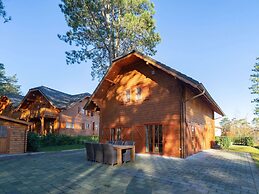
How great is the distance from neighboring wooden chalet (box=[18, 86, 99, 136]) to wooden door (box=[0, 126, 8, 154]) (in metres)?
11.5

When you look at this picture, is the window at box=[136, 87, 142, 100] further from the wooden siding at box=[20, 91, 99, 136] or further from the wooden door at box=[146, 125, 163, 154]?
the wooden siding at box=[20, 91, 99, 136]

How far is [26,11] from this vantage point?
16.9 m

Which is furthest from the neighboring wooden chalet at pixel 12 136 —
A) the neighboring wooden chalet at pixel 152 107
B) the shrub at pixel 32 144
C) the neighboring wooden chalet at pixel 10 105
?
the neighboring wooden chalet at pixel 10 105

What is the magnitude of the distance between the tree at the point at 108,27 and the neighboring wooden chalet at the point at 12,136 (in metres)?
7.44

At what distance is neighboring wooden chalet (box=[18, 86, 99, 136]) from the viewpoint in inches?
991

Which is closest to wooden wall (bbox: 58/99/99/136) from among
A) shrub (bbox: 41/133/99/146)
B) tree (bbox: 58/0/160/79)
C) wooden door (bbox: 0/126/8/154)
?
shrub (bbox: 41/133/99/146)

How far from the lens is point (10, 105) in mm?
30156

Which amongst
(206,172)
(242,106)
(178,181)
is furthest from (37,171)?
(242,106)

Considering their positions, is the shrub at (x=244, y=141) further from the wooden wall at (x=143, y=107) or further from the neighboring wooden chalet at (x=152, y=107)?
the wooden wall at (x=143, y=107)

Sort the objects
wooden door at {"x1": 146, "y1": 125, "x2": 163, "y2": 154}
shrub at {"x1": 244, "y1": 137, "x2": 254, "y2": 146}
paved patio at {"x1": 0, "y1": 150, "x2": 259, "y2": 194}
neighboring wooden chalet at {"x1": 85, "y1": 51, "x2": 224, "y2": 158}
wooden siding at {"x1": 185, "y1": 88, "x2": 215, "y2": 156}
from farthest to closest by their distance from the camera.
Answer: shrub at {"x1": 244, "y1": 137, "x2": 254, "y2": 146}, wooden door at {"x1": 146, "y1": 125, "x2": 163, "y2": 154}, wooden siding at {"x1": 185, "y1": 88, "x2": 215, "y2": 156}, neighboring wooden chalet at {"x1": 85, "y1": 51, "x2": 224, "y2": 158}, paved patio at {"x1": 0, "y1": 150, "x2": 259, "y2": 194}

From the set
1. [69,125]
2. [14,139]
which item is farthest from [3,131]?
[69,125]

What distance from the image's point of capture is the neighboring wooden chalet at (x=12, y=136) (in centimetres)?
1293

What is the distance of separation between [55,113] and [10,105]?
9.52 m

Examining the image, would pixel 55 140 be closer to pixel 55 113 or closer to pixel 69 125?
pixel 55 113
